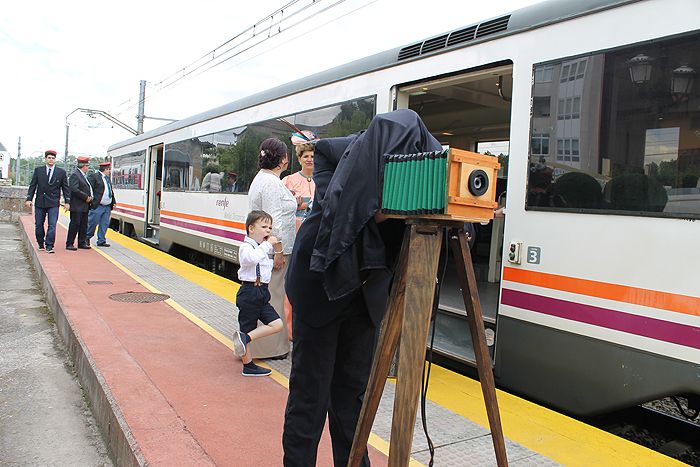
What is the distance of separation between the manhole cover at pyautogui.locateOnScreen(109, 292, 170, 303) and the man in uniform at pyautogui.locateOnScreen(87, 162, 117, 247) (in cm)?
512

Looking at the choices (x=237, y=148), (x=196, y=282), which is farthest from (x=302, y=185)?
(x=237, y=148)

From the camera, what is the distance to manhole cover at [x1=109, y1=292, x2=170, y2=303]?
6.63m

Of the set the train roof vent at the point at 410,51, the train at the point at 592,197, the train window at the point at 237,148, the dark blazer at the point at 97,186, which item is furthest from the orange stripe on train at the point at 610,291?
the dark blazer at the point at 97,186

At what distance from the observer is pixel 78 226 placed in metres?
10.9

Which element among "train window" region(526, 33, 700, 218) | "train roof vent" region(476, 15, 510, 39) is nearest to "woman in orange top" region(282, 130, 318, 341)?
"train roof vent" region(476, 15, 510, 39)

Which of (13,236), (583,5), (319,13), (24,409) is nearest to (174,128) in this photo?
(319,13)

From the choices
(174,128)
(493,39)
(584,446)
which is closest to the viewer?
(584,446)

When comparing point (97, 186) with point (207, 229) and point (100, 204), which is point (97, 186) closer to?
point (100, 204)

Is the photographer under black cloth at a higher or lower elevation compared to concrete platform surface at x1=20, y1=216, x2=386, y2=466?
higher

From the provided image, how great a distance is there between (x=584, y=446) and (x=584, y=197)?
155 cm

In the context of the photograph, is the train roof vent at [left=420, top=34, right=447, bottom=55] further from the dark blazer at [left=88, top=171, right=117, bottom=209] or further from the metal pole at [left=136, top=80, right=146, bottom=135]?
the metal pole at [left=136, top=80, right=146, bottom=135]

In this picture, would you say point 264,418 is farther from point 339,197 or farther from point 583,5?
point 583,5

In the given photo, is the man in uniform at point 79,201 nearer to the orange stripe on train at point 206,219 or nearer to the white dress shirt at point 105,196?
the white dress shirt at point 105,196

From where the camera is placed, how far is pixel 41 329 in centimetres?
596
